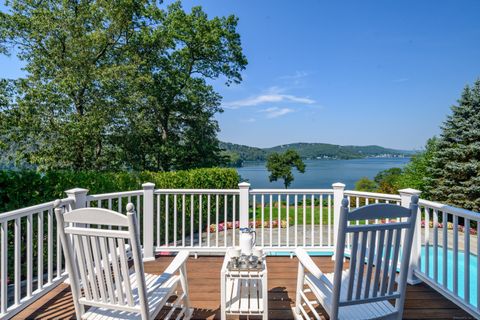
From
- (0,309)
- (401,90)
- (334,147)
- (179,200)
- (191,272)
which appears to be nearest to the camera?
(0,309)

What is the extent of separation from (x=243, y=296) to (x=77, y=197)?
6.93 feet

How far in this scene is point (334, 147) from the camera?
38.1 metres

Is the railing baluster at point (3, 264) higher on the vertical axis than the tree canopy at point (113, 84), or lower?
lower

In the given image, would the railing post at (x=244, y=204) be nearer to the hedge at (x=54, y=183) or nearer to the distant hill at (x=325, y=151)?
the hedge at (x=54, y=183)

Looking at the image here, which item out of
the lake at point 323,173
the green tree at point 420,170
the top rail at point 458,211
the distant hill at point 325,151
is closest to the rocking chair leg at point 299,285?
the top rail at point 458,211

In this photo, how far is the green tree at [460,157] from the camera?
33.8 ft

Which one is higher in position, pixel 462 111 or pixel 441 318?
pixel 462 111

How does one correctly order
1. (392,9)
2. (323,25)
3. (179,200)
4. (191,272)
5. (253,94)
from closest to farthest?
(191,272), (179,200), (392,9), (323,25), (253,94)

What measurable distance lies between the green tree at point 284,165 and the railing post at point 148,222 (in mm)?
22745

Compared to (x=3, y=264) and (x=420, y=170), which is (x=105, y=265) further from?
(x=420, y=170)

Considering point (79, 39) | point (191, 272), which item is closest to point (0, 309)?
point (191, 272)

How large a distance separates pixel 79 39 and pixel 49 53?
1296 millimetres

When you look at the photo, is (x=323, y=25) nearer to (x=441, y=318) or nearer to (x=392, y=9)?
(x=392, y=9)

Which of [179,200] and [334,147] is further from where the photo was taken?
[334,147]
